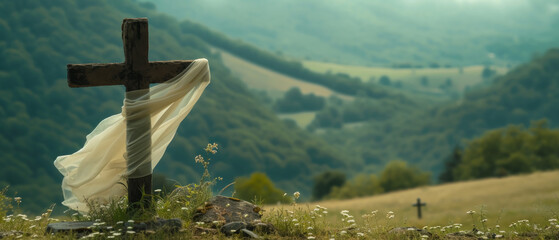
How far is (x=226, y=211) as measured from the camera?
948 centimetres

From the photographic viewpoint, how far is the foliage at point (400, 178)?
99.2 meters

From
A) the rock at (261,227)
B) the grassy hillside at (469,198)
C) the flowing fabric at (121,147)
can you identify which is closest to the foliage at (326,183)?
the grassy hillside at (469,198)

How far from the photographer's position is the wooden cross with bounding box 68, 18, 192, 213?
9.10 m

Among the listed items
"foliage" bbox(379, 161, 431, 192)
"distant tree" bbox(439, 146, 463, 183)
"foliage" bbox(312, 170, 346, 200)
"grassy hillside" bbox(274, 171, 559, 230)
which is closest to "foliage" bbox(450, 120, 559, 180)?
"distant tree" bbox(439, 146, 463, 183)

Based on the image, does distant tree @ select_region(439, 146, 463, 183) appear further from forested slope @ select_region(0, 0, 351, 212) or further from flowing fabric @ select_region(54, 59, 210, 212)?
flowing fabric @ select_region(54, 59, 210, 212)

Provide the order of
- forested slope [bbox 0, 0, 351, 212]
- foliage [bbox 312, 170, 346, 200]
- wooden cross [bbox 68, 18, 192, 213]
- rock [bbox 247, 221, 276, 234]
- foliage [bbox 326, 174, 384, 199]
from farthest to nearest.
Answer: forested slope [bbox 0, 0, 351, 212] < foliage [bbox 312, 170, 346, 200] < foliage [bbox 326, 174, 384, 199] < wooden cross [bbox 68, 18, 192, 213] < rock [bbox 247, 221, 276, 234]

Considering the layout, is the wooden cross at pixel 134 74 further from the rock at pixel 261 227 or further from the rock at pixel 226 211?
the rock at pixel 261 227

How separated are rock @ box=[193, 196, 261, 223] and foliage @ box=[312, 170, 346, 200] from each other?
329 feet

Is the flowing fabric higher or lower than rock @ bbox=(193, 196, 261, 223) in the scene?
higher

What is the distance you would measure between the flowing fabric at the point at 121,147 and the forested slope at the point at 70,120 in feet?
316

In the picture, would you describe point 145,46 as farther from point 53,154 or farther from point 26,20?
point 26,20

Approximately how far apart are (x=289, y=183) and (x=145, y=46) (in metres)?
161

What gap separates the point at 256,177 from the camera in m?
79.9

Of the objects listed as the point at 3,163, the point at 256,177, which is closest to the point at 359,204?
the point at 256,177
